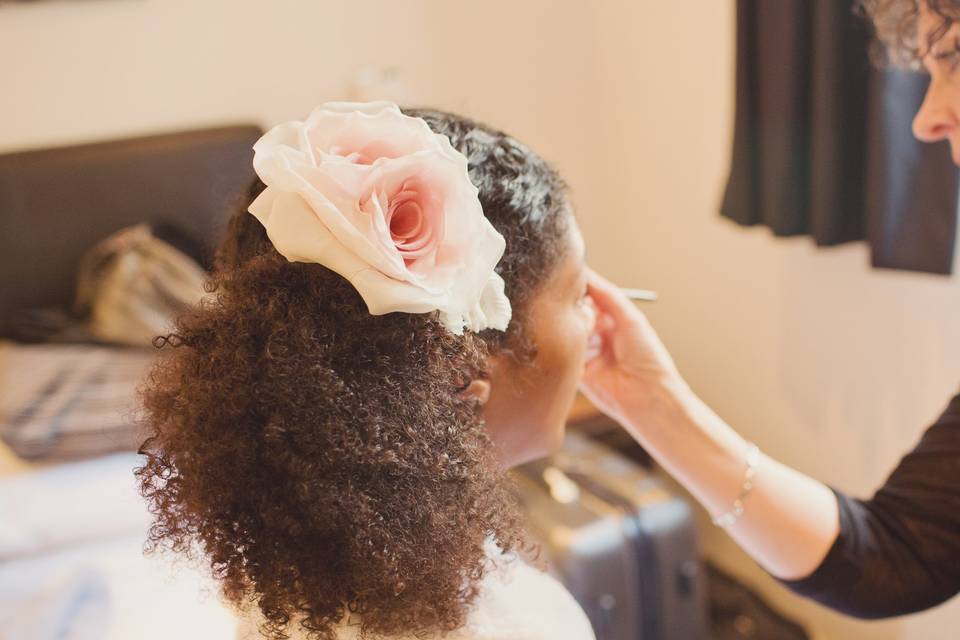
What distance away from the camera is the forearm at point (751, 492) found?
99 centimetres

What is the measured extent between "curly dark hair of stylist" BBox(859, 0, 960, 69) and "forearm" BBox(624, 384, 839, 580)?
512 mm

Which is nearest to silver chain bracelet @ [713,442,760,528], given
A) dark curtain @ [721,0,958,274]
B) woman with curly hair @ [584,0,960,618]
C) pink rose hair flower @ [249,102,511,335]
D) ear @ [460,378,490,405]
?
woman with curly hair @ [584,0,960,618]

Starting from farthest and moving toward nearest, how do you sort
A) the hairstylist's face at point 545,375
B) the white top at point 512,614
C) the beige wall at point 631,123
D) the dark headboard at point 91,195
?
the dark headboard at point 91,195 → the beige wall at point 631,123 → the hairstylist's face at point 545,375 → the white top at point 512,614

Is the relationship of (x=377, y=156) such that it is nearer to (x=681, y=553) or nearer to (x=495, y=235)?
(x=495, y=235)

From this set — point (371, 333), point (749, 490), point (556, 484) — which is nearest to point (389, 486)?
point (371, 333)

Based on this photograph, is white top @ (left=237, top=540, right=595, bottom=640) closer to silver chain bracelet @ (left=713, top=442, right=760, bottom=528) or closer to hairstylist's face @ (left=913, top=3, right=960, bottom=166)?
silver chain bracelet @ (left=713, top=442, right=760, bottom=528)

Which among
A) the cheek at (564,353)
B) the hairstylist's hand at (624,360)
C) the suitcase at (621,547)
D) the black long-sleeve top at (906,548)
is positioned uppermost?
the cheek at (564,353)

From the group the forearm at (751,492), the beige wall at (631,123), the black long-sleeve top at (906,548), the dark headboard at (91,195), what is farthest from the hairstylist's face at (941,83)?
the dark headboard at (91,195)

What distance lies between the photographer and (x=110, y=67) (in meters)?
2.09

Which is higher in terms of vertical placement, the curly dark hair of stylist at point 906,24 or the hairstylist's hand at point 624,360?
the curly dark hair of stylist at point 906,24

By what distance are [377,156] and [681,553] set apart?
1448mm

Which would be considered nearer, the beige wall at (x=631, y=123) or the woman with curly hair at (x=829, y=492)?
the woman with curly hair at (x=829, y=492)

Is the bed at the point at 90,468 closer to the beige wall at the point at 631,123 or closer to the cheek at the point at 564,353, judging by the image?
the beige wall at the point at 631,123

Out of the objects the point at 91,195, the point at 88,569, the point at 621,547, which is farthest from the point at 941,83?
the point at 91,195
